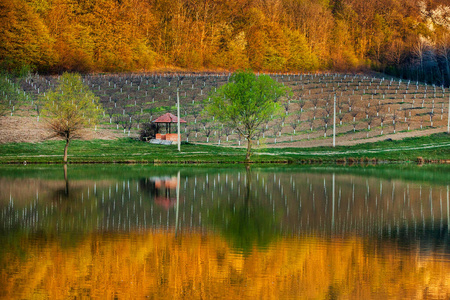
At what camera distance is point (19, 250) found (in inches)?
719

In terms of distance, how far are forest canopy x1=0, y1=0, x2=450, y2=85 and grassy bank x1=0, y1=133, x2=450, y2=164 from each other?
3700 cm

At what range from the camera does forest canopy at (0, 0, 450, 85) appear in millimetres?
111375

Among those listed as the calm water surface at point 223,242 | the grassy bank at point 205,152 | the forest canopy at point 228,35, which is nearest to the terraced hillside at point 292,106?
the grassy bank at point 205,152

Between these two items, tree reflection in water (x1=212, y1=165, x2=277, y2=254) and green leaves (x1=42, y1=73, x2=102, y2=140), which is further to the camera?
green leaves (x1=42, y1=73, x2=102, y2=140)

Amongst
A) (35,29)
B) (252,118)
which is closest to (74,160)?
(252,118)

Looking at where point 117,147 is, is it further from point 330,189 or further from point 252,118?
point 330,189

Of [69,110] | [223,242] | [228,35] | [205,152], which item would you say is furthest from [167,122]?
[228,35]

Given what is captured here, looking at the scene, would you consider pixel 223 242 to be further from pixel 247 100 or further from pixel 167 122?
pixel 167 122

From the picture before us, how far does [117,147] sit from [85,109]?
5.88 metres

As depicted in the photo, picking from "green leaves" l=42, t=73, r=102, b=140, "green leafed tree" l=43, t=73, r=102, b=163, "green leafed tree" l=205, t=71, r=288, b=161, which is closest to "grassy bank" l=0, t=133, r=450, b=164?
"green leafed tree" l=43, t=73, r=102, b=163

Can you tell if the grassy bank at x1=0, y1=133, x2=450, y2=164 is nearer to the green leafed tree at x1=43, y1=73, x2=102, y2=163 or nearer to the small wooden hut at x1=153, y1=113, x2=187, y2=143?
the small wooden hut at x1=153, y1=113, x2=187, y2=143

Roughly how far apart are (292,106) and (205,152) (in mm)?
28276

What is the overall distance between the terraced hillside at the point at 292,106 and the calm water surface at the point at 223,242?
46.6 meters

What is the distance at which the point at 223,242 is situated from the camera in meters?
19.6
